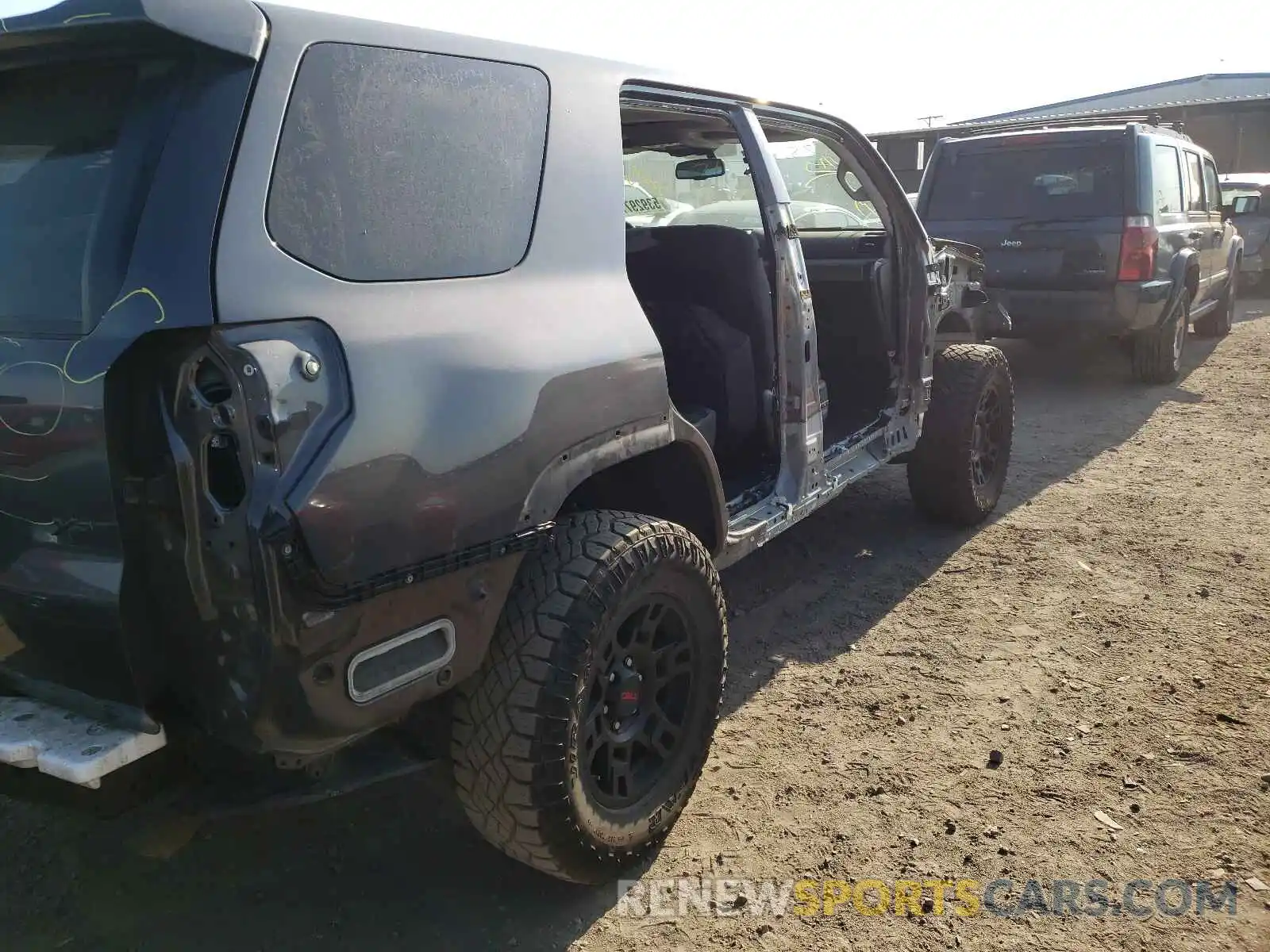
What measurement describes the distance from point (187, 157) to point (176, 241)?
0.53 feet

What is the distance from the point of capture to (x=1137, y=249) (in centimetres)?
696

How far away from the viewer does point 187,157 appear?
5.63 ft

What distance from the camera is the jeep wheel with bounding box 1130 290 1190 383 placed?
7.65 m

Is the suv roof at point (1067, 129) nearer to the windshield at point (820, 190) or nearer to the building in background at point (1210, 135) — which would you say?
the windshield at point (820, 190)

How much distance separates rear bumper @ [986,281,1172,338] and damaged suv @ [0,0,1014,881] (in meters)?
5.60

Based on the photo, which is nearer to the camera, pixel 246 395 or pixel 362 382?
pixel 246 395

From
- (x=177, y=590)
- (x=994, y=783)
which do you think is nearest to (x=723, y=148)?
(x=994, y=783)

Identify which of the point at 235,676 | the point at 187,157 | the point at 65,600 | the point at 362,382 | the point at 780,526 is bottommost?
the point at 780,526

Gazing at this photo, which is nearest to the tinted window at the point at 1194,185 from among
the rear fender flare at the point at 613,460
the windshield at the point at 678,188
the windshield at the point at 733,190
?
the windshield at the point at 733,190

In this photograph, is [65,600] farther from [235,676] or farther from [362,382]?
[362,382]

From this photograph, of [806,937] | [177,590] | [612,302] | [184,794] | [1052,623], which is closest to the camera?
[177,590]

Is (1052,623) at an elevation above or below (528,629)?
below

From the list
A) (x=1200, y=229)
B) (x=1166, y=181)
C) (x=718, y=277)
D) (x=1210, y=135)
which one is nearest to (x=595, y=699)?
(x=718, y=277)

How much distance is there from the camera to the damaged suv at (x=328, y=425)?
1691 millimetres
